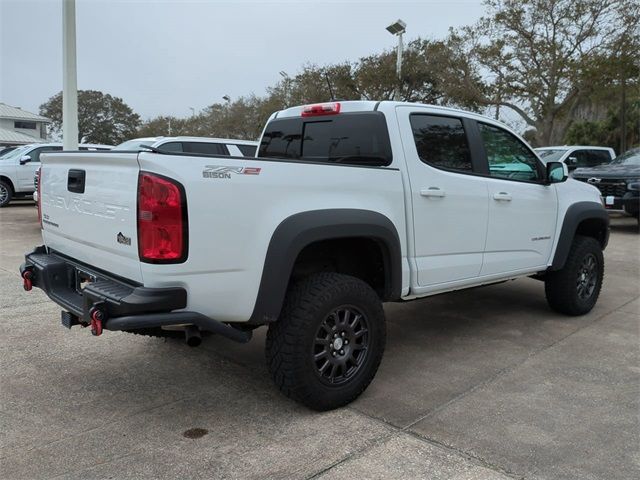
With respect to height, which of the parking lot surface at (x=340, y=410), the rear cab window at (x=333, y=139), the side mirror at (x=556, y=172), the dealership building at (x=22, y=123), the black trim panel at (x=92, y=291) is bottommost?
the parking lot surface at (x=340, y=410)

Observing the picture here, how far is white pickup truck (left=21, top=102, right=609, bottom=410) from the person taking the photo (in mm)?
2809

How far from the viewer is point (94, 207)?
3.18 metres

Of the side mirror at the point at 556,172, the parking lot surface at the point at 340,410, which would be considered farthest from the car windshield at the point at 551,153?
the side mirror at the point at 556,172

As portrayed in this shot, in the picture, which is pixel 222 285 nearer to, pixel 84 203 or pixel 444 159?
pixel 84 203

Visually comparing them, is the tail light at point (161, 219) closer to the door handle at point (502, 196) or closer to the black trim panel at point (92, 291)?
the black trim panel at point (92, 291)

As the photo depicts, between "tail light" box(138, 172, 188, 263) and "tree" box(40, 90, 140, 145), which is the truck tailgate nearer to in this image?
"tail light" box(138, 172, 188, 263)

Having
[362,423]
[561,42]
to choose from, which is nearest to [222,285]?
[362,423]

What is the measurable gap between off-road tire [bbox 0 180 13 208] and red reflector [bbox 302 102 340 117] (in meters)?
13.7

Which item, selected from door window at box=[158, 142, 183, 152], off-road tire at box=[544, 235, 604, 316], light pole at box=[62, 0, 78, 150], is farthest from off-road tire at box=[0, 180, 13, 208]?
off-road tire at box=[544, 235, 604, 316]

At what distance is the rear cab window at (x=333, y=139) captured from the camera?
393 centimetres

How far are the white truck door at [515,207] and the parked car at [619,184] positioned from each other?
7.60m

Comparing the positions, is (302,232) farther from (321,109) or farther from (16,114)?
(16,114)

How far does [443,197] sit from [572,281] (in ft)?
7.02

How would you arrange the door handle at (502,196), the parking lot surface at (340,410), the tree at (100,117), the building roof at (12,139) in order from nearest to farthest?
the parking lot surface at (340,410)
the door handle at (502,196)
the building roof at (12,139)
the tree at (100,117)
